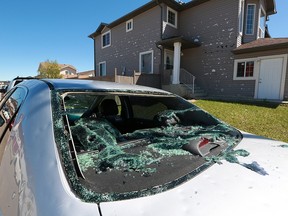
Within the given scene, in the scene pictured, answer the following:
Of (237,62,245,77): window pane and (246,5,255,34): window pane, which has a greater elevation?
(246,5,255,34): window pane

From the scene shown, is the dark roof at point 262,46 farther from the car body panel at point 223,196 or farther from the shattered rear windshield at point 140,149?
the car body panel at point 223,196

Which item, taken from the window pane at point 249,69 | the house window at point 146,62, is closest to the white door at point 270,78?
the window pane at point 249,69

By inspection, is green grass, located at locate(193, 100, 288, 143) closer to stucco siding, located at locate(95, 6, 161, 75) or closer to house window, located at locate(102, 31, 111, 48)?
stucco siding, located at locate(95, 6, 161, 75)

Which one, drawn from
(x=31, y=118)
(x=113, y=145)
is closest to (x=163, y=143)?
(x=113, y=145)

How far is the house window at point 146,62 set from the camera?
1503cm

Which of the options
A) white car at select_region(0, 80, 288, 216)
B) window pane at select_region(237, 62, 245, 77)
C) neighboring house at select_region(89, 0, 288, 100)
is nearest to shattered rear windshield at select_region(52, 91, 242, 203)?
white car at select_region(0, 80, 288, 216)

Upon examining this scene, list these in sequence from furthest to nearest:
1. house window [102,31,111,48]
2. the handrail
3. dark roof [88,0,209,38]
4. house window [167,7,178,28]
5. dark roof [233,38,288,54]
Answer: house window [102,31,111,48], house window [167,7,178,28], dark roof [88,0,209,38], the handrail, dark roof [233,38,288,54]

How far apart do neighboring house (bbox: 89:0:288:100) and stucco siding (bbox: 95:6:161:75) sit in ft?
0.22

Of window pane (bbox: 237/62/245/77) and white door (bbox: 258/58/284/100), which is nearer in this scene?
white door (bbox: 258/58/284/100)

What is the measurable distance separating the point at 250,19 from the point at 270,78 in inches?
168

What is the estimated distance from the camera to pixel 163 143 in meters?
1.69

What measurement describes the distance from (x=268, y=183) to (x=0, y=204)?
4.84 ft

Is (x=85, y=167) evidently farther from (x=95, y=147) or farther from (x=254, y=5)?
(x=254, y=5)

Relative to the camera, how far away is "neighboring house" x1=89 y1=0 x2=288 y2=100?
11.3 m
